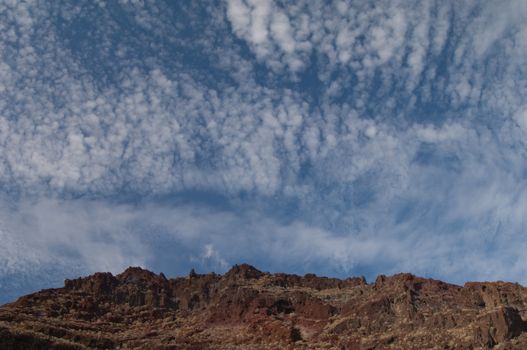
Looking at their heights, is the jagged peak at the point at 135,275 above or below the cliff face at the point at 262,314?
above

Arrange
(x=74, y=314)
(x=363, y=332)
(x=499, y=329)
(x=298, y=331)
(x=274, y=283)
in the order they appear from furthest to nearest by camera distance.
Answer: (x=274, y=283)
(x=74, y=314)
(x=298, y=331)
(x=363, y=332)
(x=499, y=329)

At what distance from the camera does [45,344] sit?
50.1 m

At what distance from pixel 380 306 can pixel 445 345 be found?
51.7ft

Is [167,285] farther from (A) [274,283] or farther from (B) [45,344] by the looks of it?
(B) [45,344]

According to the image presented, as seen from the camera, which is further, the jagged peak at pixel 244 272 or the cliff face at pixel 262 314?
the jagged peak at pixel 244 272

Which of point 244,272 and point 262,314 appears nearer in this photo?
point 262,314

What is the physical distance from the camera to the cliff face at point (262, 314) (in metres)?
50.2

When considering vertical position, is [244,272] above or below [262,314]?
above

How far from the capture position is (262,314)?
7019 cm

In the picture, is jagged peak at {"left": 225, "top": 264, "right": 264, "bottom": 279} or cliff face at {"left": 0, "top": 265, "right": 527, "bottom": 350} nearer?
cliff face at {"left": 0, "top": 265, "right": 527, "bottom": 350}

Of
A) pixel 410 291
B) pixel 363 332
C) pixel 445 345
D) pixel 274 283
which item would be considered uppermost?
pixel 274 283

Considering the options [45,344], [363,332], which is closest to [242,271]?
[363,332]

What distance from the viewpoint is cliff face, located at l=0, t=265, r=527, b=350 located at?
50219mm

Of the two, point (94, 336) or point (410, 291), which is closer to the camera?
point (94, 336)
